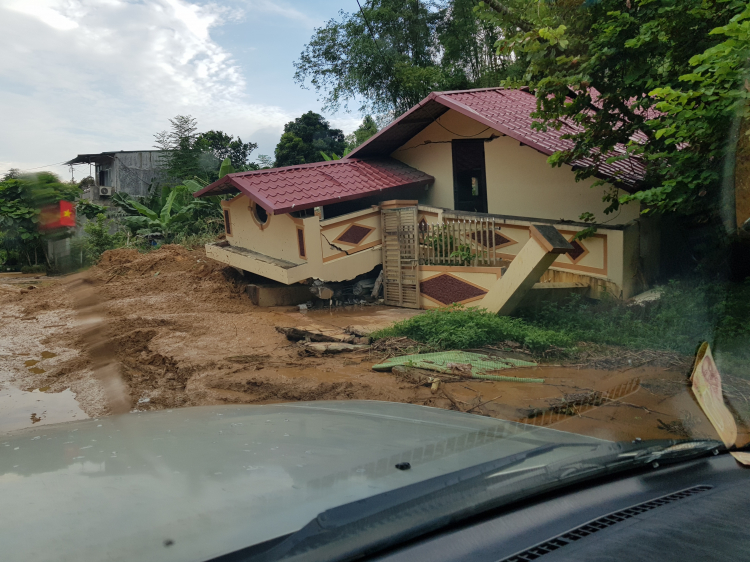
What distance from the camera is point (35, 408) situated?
6055 millimetres

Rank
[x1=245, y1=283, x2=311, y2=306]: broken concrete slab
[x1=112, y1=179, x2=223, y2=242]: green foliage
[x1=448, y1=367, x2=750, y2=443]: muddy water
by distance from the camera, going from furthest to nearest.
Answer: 1. [x1=112, y1=179, x2=223, y2=242]: green foliage
2. [x1=245, y1=283, x2=311, y2=306]: broken concrete slab
3. [x1=448, y1=367, x2=750, y2=443]: muddy water

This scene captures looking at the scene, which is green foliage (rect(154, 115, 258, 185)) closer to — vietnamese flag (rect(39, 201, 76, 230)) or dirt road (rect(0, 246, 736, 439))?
dirt road (rect(0, 246, 736, 439))

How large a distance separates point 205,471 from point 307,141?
1254 inches

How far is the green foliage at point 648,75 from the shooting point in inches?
220

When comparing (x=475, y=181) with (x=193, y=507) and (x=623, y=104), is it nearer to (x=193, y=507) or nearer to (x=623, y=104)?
(x=623, y=104)

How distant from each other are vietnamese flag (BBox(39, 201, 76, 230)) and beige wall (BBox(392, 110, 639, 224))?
9.05 m

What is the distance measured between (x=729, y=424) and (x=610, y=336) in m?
5.27

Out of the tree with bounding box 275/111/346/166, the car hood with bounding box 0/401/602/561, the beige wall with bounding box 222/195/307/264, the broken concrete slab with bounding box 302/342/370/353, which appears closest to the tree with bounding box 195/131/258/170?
the tree with bounding box 275/111/346/166

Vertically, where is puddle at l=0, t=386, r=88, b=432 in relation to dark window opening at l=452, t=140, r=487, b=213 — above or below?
below

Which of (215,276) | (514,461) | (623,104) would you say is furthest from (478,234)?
(514,461)

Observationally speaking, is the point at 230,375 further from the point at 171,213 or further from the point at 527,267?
the point at 171,213

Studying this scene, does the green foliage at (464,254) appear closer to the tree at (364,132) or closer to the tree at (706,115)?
the tree at (706,115)

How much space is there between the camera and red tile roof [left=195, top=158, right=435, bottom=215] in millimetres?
11461

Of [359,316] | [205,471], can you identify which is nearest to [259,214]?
[359,316]
